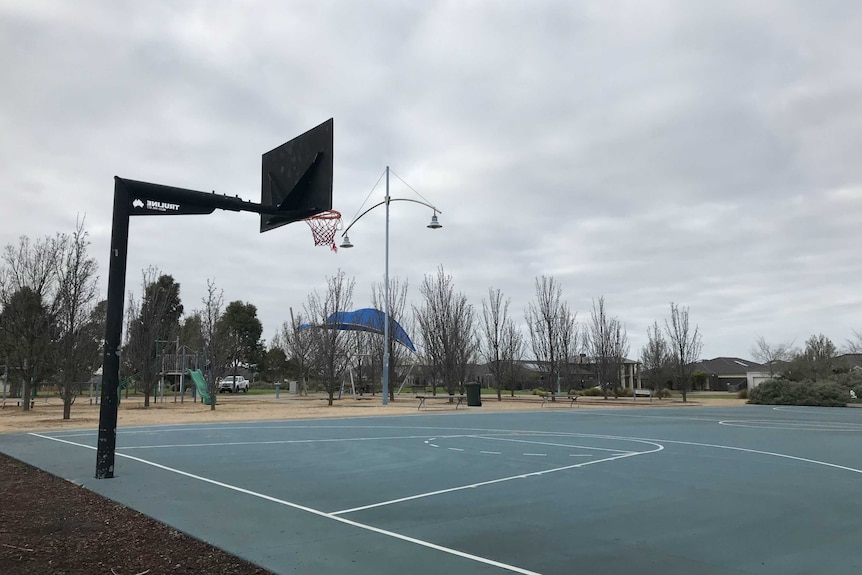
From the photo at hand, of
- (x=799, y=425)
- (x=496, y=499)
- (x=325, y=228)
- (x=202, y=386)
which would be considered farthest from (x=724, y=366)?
(x=496, y=499)

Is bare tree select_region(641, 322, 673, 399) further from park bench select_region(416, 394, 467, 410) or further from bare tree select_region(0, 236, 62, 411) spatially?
bare tree select_region(0, 236, 62, 411)

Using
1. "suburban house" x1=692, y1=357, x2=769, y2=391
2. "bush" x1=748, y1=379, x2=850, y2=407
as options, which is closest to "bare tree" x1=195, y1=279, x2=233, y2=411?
"bush" x1=748, y1=379, x2=850, y2=407

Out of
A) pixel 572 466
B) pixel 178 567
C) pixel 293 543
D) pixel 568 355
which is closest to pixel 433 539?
pixel 293 543

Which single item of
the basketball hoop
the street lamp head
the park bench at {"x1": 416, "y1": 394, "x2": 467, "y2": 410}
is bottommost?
the park bench at {"x1": 416, "y1": 394, "x2": 467, "y2": 410}

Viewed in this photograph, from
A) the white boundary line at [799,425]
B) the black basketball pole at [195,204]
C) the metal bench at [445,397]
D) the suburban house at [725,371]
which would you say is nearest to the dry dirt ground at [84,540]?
the black basketball pole at [195,204]

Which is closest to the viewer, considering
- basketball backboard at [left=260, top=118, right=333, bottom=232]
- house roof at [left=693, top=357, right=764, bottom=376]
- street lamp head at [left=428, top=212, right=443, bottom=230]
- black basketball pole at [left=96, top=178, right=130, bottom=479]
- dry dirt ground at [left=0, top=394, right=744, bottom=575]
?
dry dirt ground at [left=0, top=394, right=744, bottom=575]

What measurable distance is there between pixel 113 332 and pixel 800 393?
129 feet

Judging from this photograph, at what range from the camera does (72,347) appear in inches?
882

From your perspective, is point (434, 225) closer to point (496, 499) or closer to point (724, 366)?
point (496, 499)

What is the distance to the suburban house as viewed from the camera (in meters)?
75.8

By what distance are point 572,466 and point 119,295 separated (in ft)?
26.2

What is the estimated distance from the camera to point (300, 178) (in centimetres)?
1096

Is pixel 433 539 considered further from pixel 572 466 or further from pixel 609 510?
pixel 572 466

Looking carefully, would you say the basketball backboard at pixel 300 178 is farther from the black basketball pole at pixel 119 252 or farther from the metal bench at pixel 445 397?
the metal bench at pixel 445 397
